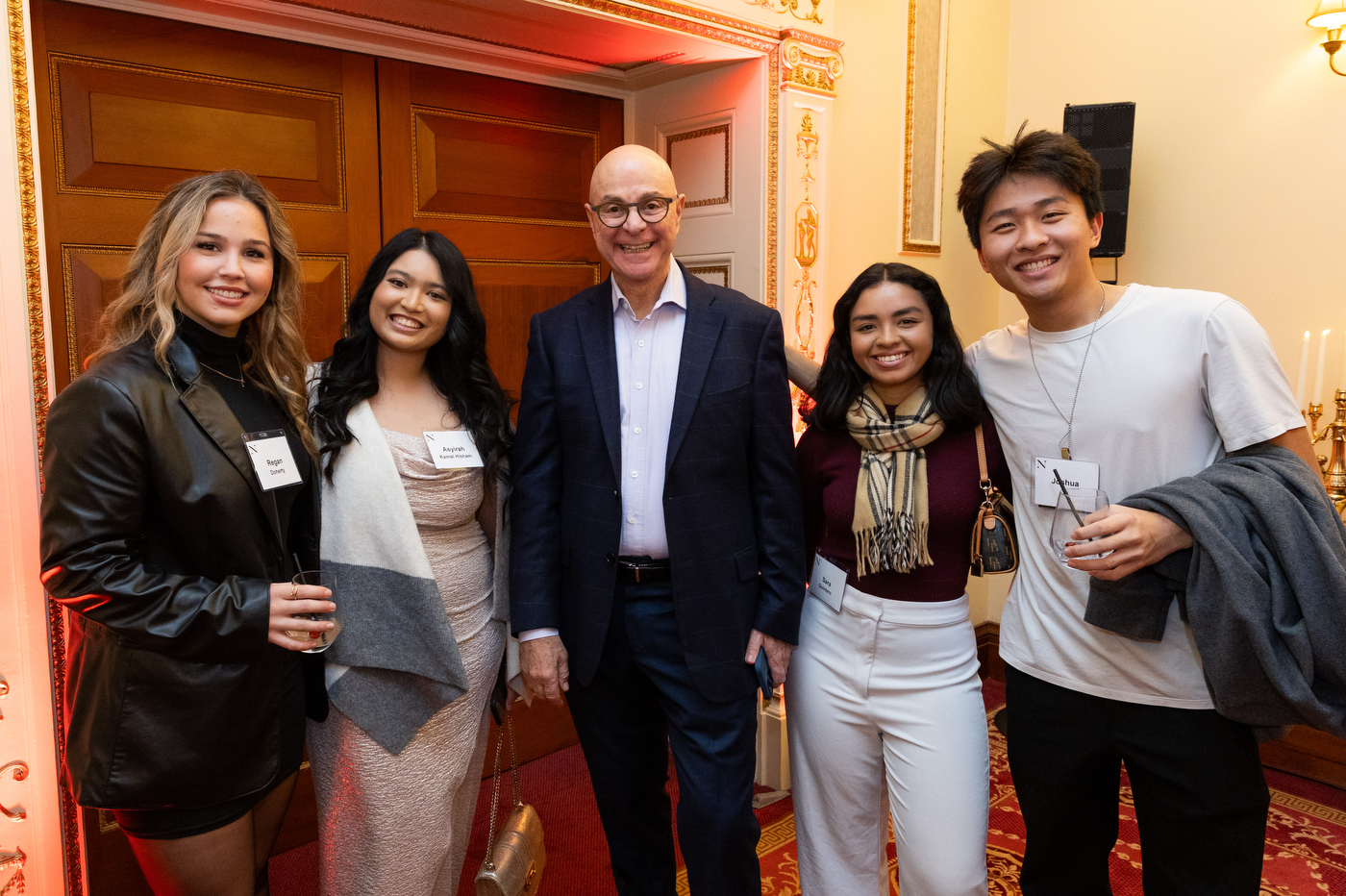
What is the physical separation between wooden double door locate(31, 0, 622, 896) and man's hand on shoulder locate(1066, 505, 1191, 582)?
83.0 inches

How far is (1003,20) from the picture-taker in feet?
12.7

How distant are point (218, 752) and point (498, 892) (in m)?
0.66

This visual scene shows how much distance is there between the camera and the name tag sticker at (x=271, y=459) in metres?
1.57

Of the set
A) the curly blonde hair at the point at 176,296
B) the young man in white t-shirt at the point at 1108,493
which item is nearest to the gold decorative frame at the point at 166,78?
the curly blonde hair at the point at 176,296

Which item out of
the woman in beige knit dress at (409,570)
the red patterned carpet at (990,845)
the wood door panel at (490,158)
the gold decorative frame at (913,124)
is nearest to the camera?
the woman in beige knit dress at (409,570)

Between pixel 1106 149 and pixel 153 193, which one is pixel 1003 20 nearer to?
pixel 1106 149

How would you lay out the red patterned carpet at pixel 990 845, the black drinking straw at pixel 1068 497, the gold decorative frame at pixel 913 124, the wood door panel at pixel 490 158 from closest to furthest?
the black drinking straw at pixel 1068 497 < the red patterned carpet at pixel 990 845 < the wood door panel at pixel 490 158 < the gold decorative frame at pixel 913 124

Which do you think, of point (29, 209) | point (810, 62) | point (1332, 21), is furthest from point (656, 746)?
point (1332, 21)

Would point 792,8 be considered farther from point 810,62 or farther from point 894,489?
point 894,489

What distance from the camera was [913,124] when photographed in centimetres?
358

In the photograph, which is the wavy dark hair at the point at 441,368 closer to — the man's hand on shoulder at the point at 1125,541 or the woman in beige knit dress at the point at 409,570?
the woman in beige knit dress at the point at 409,570

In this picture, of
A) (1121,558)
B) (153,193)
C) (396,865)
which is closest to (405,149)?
(153,193)

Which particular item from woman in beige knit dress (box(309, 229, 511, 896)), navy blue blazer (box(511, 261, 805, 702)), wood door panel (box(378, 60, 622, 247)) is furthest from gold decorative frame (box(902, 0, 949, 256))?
woman in beige knit dress (box(309, 229, 511, 896))

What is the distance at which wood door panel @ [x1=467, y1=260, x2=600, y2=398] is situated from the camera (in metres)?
3.05
